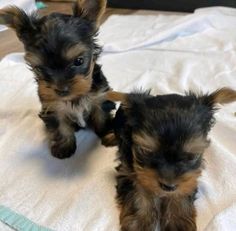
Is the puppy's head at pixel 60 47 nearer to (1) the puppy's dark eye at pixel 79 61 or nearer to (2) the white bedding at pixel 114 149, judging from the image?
(1) the puppy's dark eye at pixel 79 61

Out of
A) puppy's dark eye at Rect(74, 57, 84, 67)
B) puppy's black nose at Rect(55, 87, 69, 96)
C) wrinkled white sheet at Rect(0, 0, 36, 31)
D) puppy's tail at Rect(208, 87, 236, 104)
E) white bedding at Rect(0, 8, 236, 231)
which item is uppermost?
puppy's tail at Rect(208, 87, 236, 104)

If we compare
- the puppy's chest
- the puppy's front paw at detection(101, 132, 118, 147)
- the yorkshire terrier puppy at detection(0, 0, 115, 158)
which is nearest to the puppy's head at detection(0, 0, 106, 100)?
the yorkshire terrier puppy at detection(0, 0, 115, 158)

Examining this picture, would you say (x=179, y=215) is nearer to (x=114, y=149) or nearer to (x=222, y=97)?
(x=222, y=97)

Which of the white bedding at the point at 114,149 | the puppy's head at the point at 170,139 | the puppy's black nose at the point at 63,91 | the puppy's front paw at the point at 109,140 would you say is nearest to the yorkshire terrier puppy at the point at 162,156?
the puppy's head at the point at 170,139

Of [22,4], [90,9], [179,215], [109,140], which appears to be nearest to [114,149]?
[109,140]

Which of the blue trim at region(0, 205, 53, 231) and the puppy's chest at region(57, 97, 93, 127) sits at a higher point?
the puppy's chest at region(57, 97, 93, 127)

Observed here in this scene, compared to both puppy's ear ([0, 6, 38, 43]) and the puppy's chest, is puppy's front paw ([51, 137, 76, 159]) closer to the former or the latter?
the puppy's chest
